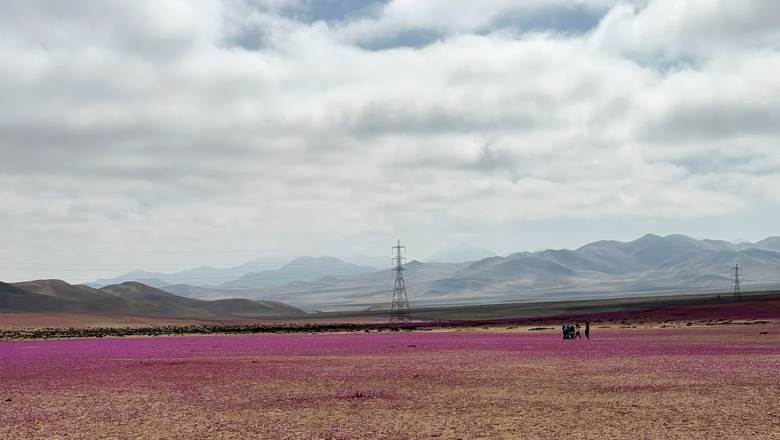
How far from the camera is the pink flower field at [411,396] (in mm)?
17438

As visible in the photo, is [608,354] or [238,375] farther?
[608,354]

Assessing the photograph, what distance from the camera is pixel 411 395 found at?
76.1 feet

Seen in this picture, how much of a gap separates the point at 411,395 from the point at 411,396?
0.72 ft

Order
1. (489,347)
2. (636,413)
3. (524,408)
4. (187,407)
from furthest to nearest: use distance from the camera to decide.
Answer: (489,347), (187,407), (524,408), (636,413)

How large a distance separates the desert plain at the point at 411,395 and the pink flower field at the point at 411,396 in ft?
0.20

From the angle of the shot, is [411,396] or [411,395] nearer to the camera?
[411,396]

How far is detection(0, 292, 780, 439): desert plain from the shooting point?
17438 mm

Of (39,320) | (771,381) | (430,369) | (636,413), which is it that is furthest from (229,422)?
(39,320)

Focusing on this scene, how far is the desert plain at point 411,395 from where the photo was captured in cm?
1744

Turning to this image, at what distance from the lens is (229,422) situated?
18828 mm

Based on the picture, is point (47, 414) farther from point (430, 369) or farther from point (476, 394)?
point (430, 369)

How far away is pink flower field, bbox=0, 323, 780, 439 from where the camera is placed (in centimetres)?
1744

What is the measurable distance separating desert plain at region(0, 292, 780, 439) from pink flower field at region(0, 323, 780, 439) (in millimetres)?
62

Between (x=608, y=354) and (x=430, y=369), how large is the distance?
11165 mm
